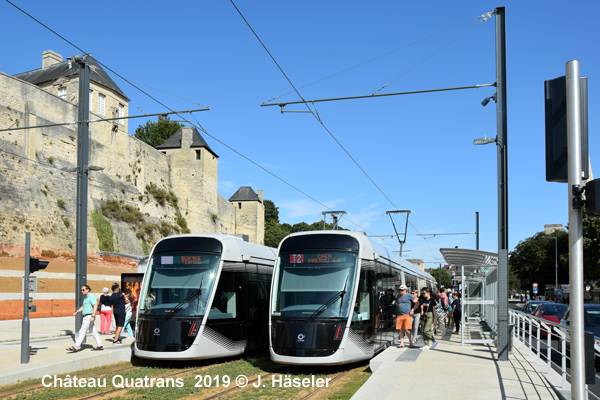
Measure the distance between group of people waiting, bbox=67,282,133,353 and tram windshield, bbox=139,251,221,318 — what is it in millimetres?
1699

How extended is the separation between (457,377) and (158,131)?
72.8m

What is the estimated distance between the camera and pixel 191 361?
1252 centimetres

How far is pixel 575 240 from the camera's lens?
4793mm

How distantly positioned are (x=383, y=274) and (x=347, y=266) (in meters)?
2.29

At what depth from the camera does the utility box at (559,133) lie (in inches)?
190

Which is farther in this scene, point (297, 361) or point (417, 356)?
point (417, 356)

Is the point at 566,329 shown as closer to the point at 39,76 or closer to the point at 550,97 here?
the point at 550,97

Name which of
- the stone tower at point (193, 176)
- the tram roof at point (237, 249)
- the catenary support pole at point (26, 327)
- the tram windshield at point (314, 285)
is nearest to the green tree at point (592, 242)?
the tram roof at point (237, 249)

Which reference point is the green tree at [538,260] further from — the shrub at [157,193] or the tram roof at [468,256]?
the tram roof at [468,256]

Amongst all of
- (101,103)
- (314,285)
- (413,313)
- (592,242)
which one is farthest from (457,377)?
(101,103)

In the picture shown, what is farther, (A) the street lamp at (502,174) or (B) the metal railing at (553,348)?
(A) the street lamp at (502,174)

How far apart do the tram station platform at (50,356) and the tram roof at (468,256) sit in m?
8.25

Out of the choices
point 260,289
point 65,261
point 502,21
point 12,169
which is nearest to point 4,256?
point 65,261

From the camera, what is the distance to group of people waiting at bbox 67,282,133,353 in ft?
42.0
